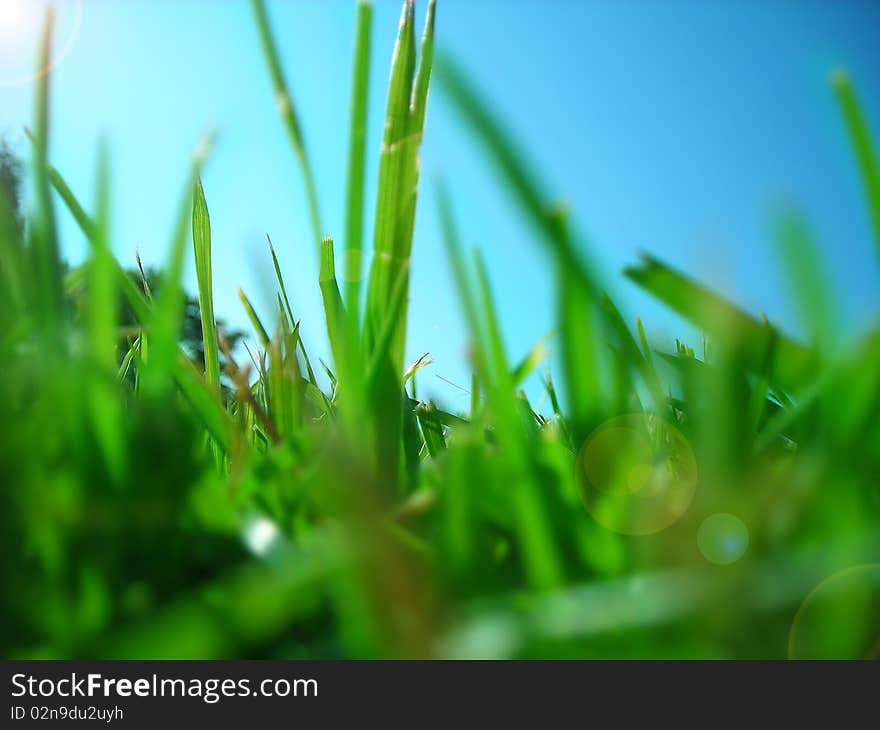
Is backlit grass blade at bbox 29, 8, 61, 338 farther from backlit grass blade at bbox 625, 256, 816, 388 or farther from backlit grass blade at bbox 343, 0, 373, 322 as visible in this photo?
backlit grass blade at bbox 625, 256, 816, 388

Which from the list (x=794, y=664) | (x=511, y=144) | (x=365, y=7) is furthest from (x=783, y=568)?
(x=365, y=7)

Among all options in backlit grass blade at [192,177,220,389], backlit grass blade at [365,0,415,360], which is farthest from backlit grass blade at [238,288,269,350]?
backlit grass blade at [365,0,415,360]

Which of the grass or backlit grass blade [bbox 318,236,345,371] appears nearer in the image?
the grass

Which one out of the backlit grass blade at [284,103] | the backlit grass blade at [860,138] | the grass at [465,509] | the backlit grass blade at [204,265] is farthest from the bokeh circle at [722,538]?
the backlit grass blade at [204,265]

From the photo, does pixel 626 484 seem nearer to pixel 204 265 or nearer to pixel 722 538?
pixel 722 538

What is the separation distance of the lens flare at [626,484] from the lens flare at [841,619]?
42 mm

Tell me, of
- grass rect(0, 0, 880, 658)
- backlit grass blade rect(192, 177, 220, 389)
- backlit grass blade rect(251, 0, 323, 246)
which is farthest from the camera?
backlit grass blade rect(192, 177, 220, 389)

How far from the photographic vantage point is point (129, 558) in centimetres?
19

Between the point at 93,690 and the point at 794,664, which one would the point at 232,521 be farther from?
the point at 794,664

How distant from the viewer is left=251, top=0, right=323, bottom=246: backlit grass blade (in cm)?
30

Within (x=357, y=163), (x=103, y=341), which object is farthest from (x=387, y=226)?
(x=103, y=341)

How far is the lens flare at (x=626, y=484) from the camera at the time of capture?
20 centimetres

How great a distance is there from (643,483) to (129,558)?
0.16 meters

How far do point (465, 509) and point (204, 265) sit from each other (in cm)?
36
